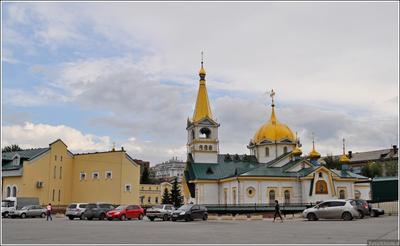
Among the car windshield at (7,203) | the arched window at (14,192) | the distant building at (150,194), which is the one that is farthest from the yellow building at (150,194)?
the car windshield at (7,203)

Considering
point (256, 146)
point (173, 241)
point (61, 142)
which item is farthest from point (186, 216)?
point (256, 146)

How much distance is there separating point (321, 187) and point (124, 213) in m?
31.9

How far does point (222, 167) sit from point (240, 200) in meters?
11.3

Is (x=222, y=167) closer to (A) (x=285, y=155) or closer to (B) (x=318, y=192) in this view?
(A) (x=285, y=155)

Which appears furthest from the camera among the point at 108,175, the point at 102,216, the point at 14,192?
the point at 108,175

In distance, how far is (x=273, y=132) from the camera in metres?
79.9

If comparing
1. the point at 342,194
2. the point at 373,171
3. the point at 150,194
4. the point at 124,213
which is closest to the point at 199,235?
the point at 124,213

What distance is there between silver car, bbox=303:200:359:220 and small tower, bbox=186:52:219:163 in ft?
134

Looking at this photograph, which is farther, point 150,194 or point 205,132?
point 150,194

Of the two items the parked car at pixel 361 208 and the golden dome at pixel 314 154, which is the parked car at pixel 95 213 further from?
the golden dome at pixel 314 154

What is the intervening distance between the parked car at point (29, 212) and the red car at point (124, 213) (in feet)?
36.6

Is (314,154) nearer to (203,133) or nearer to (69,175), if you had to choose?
(203,133)

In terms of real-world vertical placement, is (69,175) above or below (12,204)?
above

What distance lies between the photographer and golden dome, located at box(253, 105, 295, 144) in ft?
261
